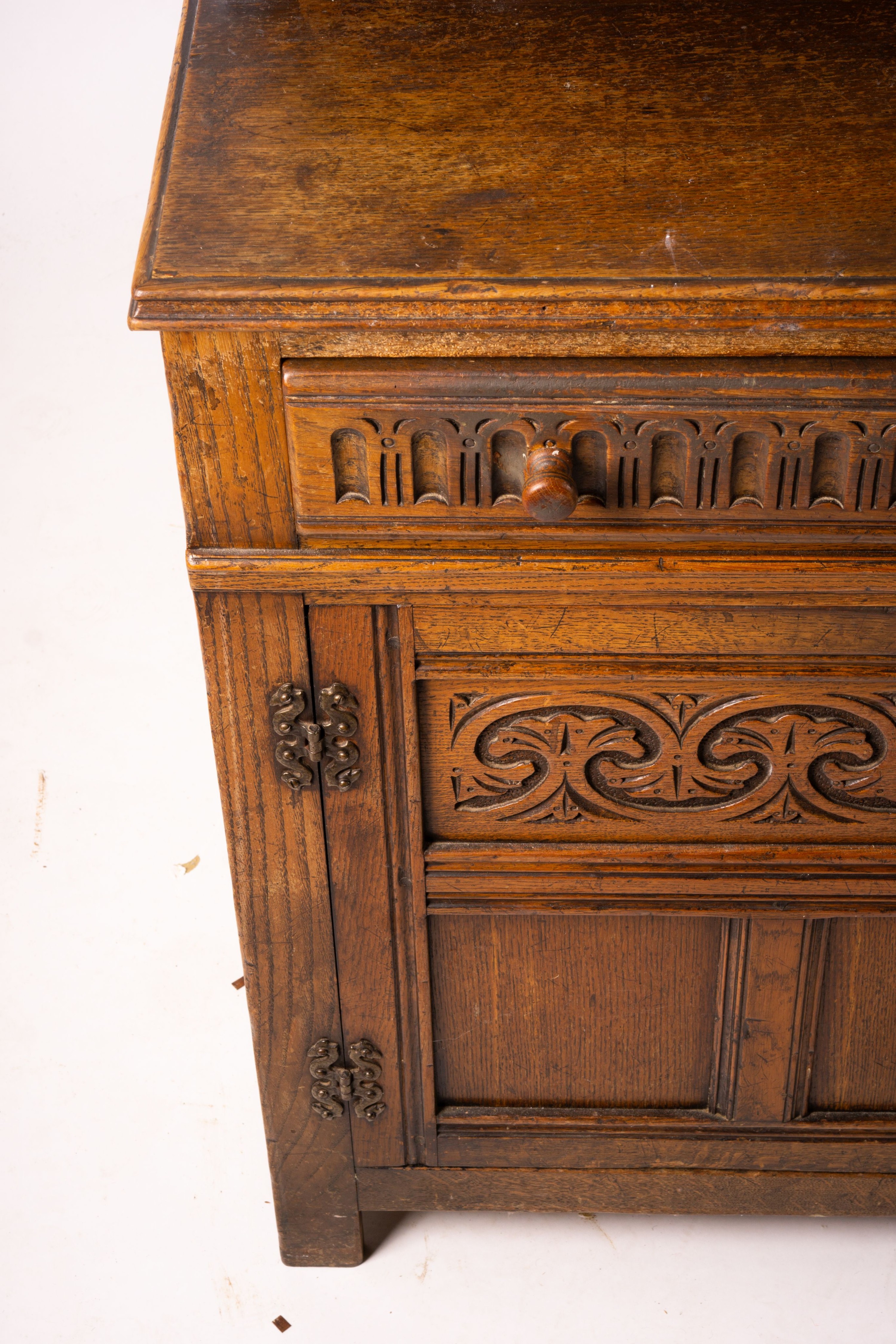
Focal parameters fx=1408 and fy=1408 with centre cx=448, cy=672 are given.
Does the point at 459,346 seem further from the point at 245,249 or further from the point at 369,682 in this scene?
the point at 369,682

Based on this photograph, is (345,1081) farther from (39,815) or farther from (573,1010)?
(39,815)

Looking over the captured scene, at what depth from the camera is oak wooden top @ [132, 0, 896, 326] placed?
103 centimetres

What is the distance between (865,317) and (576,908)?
1.95ft

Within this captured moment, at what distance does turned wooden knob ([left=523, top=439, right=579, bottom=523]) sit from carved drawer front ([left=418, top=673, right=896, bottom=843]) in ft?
0.70

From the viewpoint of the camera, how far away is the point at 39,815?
2084 millimetres

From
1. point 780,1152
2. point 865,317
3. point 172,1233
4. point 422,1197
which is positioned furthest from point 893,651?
point 172,1233

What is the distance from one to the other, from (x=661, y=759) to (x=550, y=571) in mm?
224

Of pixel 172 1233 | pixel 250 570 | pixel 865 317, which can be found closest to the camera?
pixel 865 317

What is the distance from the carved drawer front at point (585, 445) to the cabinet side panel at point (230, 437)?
18 millimetres

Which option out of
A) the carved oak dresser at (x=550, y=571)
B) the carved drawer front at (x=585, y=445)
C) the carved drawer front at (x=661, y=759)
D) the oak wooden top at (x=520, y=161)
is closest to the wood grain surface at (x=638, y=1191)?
the carved oak dresser at (x=550, y=571)

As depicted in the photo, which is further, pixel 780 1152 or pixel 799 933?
pixel 780 1152

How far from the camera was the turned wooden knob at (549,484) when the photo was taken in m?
1.03

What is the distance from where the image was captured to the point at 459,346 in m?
1.04

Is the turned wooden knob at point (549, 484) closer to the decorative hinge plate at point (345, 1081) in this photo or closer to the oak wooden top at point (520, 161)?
the oak wooden top at point (520, 161)
